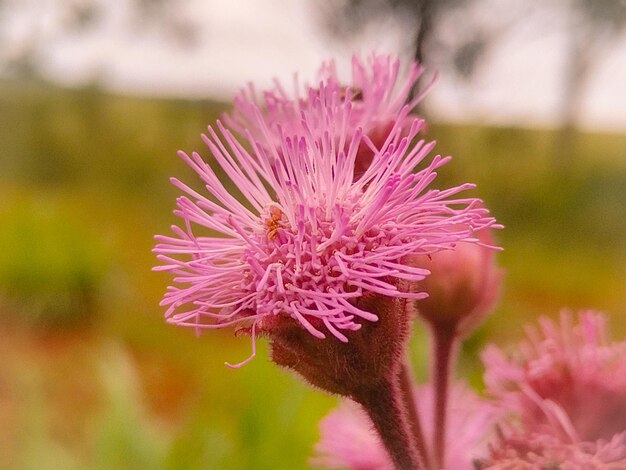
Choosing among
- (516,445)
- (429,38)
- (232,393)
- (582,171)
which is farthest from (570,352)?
(582,171)

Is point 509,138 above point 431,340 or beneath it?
above

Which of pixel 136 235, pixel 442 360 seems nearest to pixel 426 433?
pixel 442 360

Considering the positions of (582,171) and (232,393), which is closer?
(232,393)

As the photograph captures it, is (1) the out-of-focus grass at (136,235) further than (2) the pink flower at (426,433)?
Yes

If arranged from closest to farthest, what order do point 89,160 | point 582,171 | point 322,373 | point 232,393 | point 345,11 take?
1. point 322,373
2. point 232,393
3. point 345,11
4. point 582,171
5. point 89,160

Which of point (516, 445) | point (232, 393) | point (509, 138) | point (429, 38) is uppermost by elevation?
point (429, 38)

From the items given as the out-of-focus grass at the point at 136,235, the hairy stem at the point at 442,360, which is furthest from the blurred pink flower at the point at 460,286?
the out-of-focus grass at the point at 136,235

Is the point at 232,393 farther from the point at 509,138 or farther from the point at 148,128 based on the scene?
the point at 148,128

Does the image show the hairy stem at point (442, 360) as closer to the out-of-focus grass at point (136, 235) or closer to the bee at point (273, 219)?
the bee at point (273, 219)
